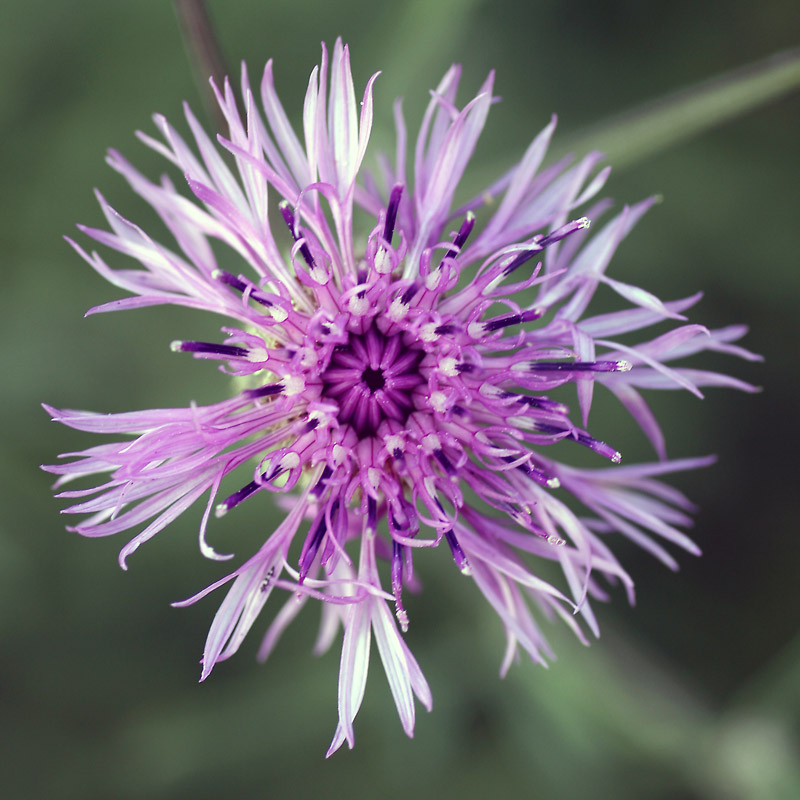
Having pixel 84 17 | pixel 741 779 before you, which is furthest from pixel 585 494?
pixel 84 17

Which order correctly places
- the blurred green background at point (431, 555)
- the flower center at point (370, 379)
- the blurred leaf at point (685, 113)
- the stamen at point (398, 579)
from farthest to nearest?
the blurred green background at point (431, 555) → the blurred leaf at point (685, 113) → the flower center at point (370, 379) → the stamen at point (398, 579)

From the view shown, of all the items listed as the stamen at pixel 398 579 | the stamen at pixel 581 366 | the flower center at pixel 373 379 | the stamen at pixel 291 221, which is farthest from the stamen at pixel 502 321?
the stamen at pixel 398 579

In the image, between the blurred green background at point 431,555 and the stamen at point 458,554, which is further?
the blurred green background at point 431,555

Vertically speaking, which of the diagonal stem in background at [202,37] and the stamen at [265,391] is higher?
the diagonal stem in background at [202,37]

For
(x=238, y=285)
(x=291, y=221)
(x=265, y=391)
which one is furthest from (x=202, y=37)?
(x=265, y=391)

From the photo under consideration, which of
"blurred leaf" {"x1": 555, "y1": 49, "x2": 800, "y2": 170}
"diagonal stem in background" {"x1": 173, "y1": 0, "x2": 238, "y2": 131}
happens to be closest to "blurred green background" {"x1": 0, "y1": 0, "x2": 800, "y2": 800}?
"blurred leaf" {"x1": 555, "y1": 49, "x2": 800, "y2": 170}

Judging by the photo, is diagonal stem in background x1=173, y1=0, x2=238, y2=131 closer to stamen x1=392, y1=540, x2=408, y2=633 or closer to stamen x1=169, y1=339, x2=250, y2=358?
stamen x1=169, y1=339, x2=250, y2=358

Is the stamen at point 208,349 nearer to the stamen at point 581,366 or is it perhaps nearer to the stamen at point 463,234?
the stamen at point 463,234
